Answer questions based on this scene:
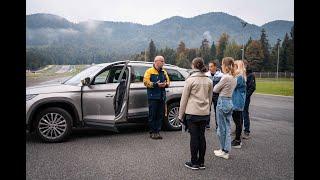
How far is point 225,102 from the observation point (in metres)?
7.02

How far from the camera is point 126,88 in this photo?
8711 mm

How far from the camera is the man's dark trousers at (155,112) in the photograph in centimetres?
864

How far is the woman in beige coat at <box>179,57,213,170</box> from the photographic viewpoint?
6.22 meters

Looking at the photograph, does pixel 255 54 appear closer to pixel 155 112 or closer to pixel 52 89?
pixel 155 112

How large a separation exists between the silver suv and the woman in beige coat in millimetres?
2403

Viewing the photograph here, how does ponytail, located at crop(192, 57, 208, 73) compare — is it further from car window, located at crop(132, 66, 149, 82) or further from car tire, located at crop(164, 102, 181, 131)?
car tire, located at crop(164, 102, 181, 131)

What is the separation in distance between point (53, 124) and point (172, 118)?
10.9 ft

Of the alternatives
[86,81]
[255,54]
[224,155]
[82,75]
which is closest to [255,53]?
[255,54]

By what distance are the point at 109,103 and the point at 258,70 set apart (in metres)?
101
